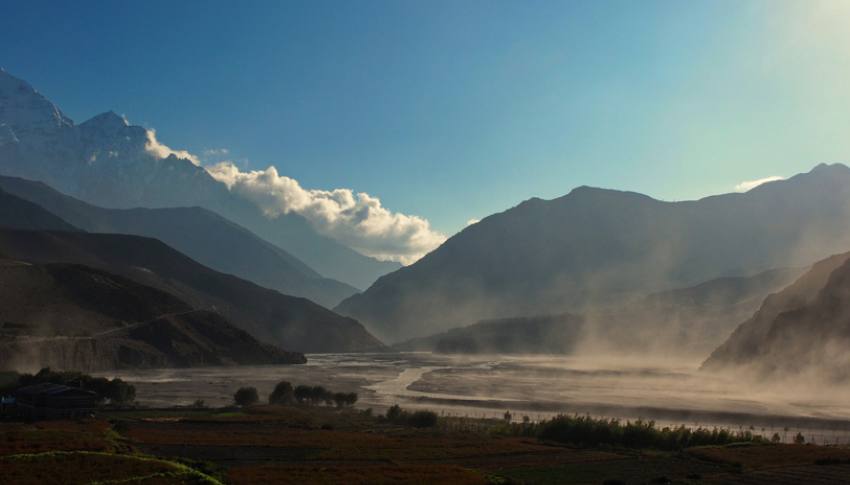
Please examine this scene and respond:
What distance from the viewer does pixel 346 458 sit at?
5525 centimetres

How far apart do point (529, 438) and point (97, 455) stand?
142 feet

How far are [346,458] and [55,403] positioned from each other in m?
39.8

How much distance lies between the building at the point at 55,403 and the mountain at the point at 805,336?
12866cm

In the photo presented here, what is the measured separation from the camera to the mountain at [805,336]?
136 meters

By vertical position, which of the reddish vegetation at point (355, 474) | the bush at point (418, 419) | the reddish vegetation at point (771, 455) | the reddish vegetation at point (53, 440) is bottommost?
the reddish vegetation at point (355, 474)

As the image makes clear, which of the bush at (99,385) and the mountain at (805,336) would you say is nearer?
the bush at (99,385)

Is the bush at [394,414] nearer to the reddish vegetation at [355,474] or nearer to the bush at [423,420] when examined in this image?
the bush at [423,420]

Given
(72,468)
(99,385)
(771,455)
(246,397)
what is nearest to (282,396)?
(246,397)

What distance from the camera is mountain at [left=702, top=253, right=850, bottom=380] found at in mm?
135750

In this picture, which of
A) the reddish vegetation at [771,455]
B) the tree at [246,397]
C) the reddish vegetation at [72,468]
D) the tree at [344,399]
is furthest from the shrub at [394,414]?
Result: the reddish vegetation at [72,468]

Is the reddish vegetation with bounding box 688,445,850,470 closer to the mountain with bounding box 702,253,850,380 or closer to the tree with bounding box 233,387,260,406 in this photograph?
the tree with bounding box 233,387,260,406

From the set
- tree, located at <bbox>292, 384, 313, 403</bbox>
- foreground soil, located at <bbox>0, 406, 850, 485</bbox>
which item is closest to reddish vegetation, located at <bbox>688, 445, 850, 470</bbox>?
foreground soil, located at <bbox>0, 406, 850, 485</bbox>

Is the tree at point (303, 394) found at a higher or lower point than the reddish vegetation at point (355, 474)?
higher

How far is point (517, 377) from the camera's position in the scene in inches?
6654
